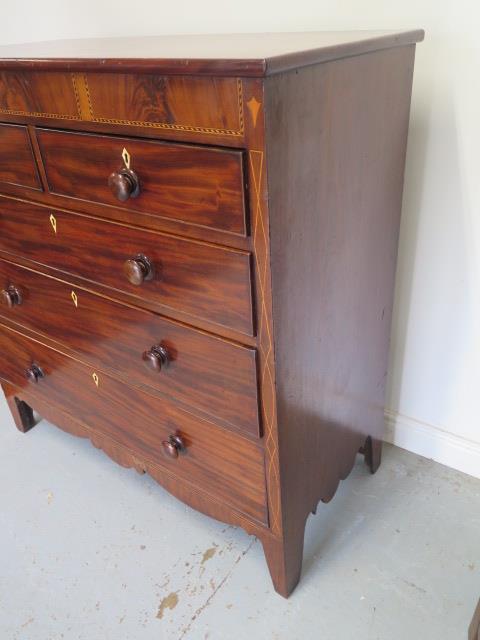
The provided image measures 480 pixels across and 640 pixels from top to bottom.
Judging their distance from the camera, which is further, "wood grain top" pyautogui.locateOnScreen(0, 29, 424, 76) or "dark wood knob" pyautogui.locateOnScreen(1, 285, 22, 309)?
"dark wood knob" pyautogui.locateOnScreen(1, 285, 22, 309)

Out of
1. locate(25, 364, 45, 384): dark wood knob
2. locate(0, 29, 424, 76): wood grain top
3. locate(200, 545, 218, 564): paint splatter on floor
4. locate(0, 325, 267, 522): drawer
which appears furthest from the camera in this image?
locate(25, 364, 45, 384): dark wood knob

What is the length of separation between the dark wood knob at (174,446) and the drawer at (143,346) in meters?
0.12

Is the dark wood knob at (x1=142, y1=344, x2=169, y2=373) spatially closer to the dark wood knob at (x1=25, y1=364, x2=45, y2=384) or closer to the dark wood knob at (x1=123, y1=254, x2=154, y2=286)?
the dark wood knob at (x1=123, y1=254, x2=154, y2=286)

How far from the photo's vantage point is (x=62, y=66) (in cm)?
82

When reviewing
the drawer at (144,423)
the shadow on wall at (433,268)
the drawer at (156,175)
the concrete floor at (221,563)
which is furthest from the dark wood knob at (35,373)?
the shadow on wall at (433,268)

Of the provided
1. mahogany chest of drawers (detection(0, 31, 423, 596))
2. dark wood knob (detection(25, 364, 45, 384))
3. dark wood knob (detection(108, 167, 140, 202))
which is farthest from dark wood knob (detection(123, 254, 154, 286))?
dark wood knob (detection(25, 364, 45, 384))

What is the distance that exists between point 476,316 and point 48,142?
100 cm

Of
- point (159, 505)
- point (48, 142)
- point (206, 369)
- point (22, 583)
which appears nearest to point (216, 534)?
point (159, 505)

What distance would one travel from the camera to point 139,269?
0.91 m

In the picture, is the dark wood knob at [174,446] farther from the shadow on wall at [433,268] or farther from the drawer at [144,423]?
the shadow on wall at [433,268]

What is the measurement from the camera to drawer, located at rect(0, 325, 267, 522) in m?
1.05

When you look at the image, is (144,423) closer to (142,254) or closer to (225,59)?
(142,254)

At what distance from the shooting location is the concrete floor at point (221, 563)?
1.13 metres

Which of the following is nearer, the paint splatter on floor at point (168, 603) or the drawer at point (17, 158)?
the drawer at point (17, 158)
